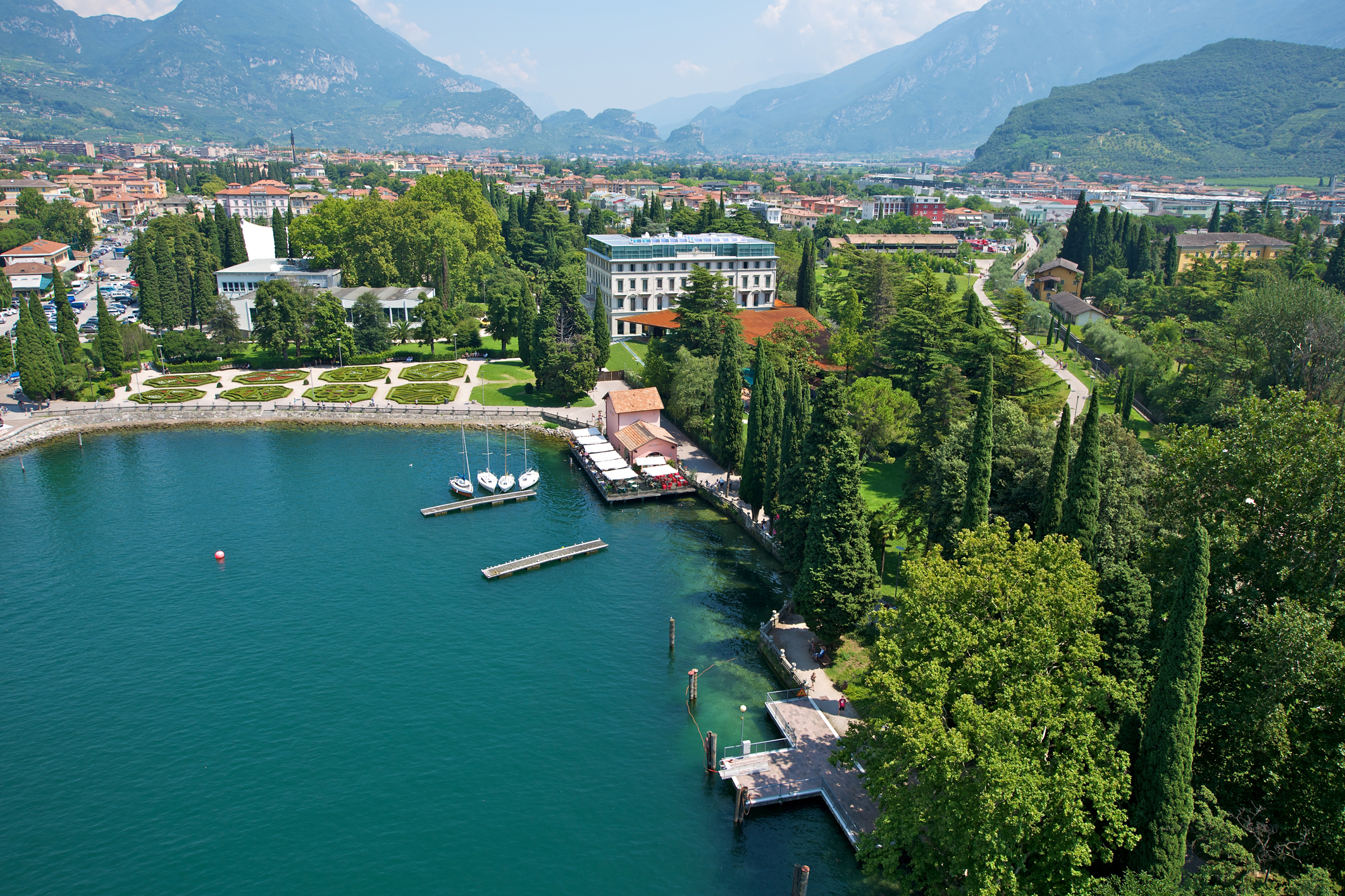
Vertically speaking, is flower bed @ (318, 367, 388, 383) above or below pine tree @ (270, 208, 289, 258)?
below

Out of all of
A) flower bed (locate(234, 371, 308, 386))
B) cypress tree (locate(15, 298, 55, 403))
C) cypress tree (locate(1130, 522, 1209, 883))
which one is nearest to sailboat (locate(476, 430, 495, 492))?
flower bed (locate(234, 371, 308, 386))

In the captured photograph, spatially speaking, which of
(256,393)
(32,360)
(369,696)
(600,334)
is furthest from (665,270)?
(369,696)

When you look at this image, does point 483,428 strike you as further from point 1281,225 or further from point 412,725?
point 1281,225

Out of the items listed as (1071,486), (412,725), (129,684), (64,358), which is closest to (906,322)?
(1071,486)

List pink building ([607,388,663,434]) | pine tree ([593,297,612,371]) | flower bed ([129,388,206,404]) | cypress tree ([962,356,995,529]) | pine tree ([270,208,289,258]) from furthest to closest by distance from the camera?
pine tree ([270,208,289,258]) → pine tree ([593,297,612,371]) → flower bed ([129,388,206,404]) → pink building ([607,388,663,434]) → cypress tree ([962,356,995,529])

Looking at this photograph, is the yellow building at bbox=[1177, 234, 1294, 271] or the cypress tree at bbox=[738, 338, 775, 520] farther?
the yellow building at bbox=[1177, 234, 1294, 271]

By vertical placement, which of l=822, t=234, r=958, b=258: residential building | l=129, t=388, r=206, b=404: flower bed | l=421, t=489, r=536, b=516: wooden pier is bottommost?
l=421, t=489, r=536, b=516: wooden pier

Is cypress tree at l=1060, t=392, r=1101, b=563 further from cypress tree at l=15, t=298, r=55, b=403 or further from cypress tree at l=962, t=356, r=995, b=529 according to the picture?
cypress tree at l=15, t=298, r=55, b=403
